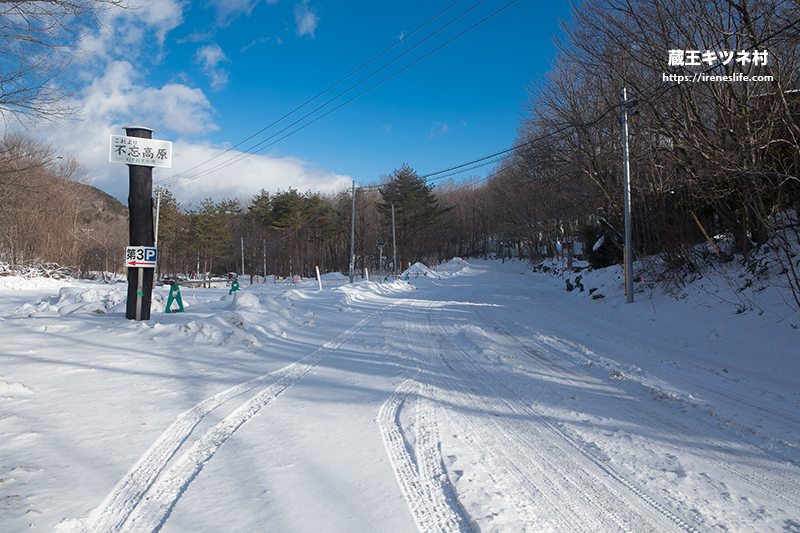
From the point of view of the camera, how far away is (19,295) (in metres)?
18.8

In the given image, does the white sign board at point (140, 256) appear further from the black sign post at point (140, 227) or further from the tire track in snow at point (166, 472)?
the tire track in snow at point (166, 472)

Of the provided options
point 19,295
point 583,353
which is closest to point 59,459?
point 583,353

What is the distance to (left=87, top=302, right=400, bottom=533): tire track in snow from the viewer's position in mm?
2547

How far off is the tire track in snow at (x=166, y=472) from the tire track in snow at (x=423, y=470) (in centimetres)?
153

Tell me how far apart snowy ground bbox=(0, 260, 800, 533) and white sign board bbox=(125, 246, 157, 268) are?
1.50m

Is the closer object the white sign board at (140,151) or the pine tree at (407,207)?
the white sign board at (140,151)

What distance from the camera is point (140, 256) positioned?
8836 mm

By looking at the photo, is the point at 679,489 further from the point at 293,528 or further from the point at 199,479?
the point at 199,479

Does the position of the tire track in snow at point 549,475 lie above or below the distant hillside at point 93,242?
below

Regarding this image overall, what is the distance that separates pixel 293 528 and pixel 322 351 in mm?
5176

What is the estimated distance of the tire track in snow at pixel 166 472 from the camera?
2.55 metres

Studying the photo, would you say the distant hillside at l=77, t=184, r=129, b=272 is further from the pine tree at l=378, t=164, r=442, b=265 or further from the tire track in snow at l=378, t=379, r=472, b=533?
the tire track in snow at l=378, t=379, r=472, b=533

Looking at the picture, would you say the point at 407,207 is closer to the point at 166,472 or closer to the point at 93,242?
the point at 93,242

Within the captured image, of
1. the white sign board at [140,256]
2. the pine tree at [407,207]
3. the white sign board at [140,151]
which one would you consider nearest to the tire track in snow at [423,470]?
the white sign board at [140,256]
